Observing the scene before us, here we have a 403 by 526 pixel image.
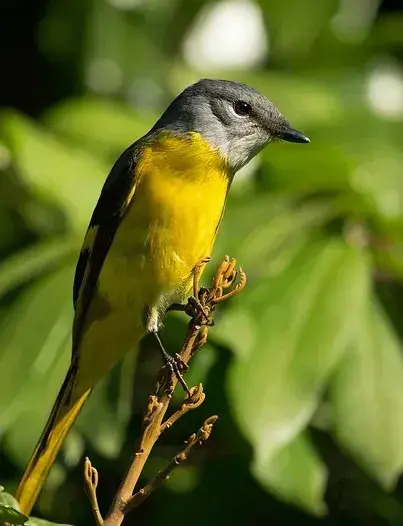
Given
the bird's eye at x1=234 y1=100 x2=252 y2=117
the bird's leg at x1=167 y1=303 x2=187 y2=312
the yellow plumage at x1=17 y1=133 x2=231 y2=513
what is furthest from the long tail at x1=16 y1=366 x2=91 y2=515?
the bird's eye at x1=234 y1=100 x2=252 y2=117

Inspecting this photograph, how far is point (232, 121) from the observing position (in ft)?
10.4

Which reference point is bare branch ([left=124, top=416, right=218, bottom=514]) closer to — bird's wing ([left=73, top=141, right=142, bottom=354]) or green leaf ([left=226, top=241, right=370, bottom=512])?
green leaf ([left=226, top=241, right=370, bottom=512])

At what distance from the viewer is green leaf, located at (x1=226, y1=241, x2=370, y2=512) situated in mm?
2812

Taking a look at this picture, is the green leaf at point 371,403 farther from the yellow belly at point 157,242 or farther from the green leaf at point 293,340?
the yellow belly at point 157,242

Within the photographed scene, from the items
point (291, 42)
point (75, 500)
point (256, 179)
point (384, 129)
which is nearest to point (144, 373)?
point (75, 500)

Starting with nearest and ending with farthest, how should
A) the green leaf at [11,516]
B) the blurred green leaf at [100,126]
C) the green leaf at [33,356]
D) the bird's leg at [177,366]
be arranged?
1. the green leaf at [11,516]
2. the bird's leg at [177,366]
3. the green leaf at [33,356]
4. the blurred green leaf at [100,126]

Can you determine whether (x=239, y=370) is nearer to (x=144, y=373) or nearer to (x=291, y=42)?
(x=144, y=373)

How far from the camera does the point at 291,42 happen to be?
4.76 m

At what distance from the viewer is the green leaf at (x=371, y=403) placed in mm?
2879

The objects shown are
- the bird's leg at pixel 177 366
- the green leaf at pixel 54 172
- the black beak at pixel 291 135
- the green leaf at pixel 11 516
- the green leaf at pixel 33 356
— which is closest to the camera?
the green leaf at pixel 11 516

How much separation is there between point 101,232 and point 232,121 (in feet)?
1.49

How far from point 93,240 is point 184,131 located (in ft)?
1.22

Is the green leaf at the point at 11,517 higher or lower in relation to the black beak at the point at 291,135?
lower

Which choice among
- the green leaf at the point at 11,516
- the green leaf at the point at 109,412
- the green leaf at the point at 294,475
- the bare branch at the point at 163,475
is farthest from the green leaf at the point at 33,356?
the green leaf at the point at 11,516
